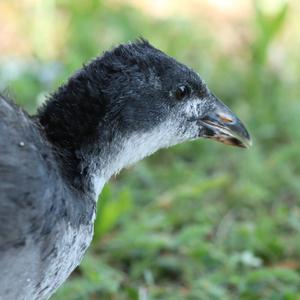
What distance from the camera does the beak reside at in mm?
4225

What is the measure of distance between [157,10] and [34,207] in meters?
4.77

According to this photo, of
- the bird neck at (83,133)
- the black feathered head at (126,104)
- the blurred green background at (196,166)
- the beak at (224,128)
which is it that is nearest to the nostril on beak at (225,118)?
the beak at (224,128)

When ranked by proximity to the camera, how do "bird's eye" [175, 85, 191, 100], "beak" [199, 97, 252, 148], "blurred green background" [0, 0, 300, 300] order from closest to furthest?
"bird's eye" [175, 85, 191, 100], "beak" [199, 97, 252, 148], "blurred green background" [0, 0, 300, 300]

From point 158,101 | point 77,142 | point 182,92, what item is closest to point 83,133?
point 77,142

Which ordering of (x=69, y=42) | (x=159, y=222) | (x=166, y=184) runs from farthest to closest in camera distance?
(x=69, y=42) < (x=166, y=184) < (x=159, y=222)

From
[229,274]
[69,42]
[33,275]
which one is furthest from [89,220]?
[69,42]

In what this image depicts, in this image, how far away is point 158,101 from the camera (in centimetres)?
390

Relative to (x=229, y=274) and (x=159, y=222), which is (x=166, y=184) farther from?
(x=229, y=274)

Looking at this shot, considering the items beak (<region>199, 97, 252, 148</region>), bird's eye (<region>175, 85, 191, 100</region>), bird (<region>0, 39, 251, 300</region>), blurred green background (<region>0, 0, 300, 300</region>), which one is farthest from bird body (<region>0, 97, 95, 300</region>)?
blurred green background (<region>0, 0, 300, 300</region>)

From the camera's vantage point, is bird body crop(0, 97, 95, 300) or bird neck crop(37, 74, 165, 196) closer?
bird body crop(0, 97, 95, 300)

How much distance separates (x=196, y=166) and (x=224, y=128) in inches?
69.4

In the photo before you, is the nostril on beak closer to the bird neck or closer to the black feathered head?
the black feathered head

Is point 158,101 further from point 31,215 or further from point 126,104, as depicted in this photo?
point 31,215

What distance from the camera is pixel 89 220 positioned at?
3662mm
